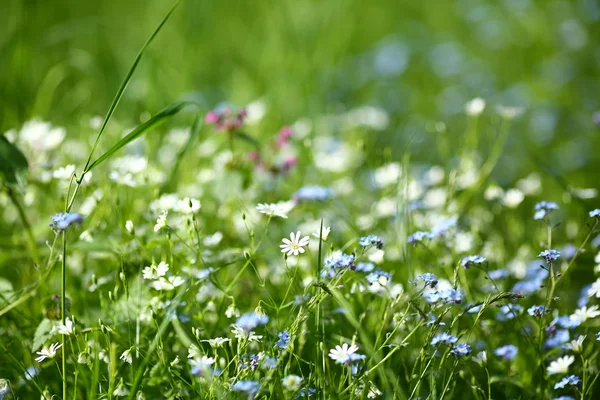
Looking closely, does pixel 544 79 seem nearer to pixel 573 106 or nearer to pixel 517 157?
pixel 573 106

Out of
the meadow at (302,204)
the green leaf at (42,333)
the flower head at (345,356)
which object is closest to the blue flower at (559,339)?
the meadow at (302,204)

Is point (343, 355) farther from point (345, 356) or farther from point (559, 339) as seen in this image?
point (559, 339)

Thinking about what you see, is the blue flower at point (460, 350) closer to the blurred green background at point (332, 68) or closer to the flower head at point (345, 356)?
the flower head at point (345, 356)

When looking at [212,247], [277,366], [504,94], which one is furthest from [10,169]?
[504,94]

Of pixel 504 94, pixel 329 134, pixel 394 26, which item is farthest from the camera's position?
pixel 394 26

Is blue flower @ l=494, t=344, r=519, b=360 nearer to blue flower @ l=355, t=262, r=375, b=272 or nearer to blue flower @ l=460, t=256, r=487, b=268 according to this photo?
blue flower @ l=460, t=256, r=487, b=268

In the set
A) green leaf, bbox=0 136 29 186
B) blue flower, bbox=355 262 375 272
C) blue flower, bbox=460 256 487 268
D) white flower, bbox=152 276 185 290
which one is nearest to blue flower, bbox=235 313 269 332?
white flower, bbox=152 276 185 290

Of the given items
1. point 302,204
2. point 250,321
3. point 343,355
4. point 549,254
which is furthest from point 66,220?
point 302,204
